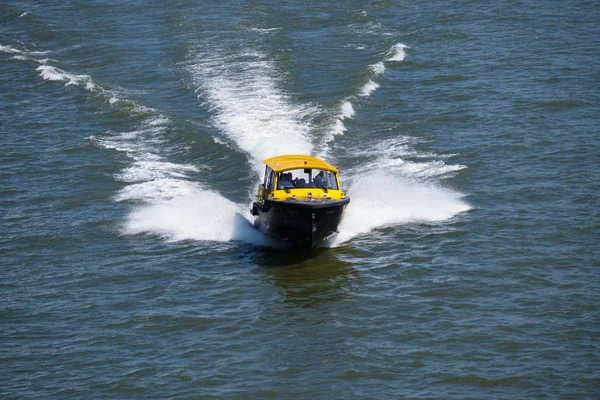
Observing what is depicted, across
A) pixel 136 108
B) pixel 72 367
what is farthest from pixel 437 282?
pixel 136 108

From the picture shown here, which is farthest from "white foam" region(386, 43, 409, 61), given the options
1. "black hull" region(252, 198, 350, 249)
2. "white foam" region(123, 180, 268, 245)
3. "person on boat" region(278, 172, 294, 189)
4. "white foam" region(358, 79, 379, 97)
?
"black hull" region(252, 198, 350, 249)

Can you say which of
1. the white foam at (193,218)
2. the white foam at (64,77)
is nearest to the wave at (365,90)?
the white foam at (193,218)

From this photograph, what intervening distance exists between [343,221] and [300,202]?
3.57m

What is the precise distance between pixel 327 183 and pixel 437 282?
209 inches

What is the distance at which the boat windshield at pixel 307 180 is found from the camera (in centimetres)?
3000

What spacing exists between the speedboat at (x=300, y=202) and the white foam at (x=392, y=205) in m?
1.72

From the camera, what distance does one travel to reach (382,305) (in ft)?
85.5

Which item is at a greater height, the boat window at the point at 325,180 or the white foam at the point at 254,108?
the white foam at the point at 254,108

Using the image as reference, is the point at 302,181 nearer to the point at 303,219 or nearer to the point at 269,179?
the point at 269,179

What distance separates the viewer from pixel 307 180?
30.3 metres

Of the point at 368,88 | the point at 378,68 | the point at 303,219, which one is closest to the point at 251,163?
the point at 303,219

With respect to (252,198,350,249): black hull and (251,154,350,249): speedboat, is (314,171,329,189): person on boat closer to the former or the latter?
(251,154,350,249): speedboat

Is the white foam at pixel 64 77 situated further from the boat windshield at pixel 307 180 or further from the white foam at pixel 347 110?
the boat windshield at pixel 307 180

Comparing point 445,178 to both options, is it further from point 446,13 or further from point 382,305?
point 446,13
